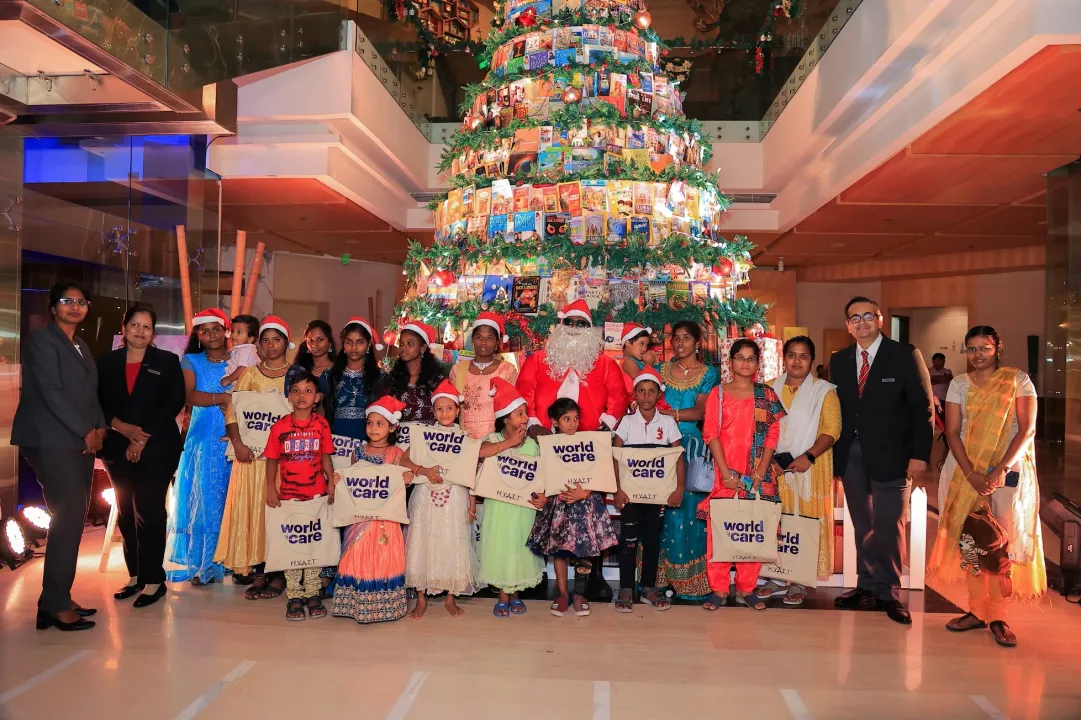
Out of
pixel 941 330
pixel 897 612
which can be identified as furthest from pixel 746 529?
pixel 941 330

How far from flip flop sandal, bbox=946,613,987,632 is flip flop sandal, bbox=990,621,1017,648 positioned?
0.10 meters

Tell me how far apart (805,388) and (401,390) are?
2.25 metres

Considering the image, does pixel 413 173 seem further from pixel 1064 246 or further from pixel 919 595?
pixel 919 595

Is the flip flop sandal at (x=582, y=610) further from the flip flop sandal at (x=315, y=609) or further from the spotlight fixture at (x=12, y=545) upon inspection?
the spotlight fixture at (x=12, y=545)

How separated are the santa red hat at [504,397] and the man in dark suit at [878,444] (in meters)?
1.81

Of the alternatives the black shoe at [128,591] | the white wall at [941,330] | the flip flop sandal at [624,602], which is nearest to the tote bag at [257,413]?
the black shoe at [128,591]

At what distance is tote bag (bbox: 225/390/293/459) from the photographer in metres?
4.43

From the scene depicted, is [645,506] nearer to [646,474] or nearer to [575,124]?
[646,474]

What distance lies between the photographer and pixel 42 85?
522 cm

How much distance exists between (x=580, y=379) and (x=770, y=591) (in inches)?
63.4

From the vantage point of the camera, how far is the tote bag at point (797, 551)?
4355 mm

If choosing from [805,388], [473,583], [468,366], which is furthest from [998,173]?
[473,583]

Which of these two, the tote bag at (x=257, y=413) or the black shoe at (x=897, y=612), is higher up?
the tote bag at (x=257, y=413)

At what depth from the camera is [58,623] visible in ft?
12.5
